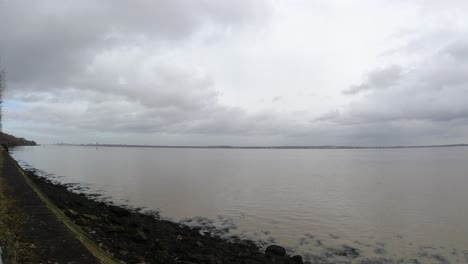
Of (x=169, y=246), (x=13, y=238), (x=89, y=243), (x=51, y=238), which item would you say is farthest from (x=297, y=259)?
(x=13, y=238)

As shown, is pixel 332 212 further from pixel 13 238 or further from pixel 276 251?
pixel 13 238

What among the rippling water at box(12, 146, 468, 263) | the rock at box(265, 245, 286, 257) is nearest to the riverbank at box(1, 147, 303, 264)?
the rock at box(265, 245, 286, 257)

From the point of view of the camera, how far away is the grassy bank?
23.1 feet

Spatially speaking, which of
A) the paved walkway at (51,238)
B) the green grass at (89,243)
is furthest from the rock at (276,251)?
the paved walkway at (51,238)

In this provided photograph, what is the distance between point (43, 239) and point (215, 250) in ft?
28.5

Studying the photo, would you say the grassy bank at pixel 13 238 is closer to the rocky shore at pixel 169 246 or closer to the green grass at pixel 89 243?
the green grass at pixel 89 243

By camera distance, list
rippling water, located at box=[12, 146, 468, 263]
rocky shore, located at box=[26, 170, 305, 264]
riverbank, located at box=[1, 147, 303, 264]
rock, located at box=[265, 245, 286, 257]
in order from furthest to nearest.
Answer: rippling water, located at box=[12, 146, 468, 263], rock, located at box=[265, 245, 286, 257], rocky shore, located at box=[26, 170, 305, 264], riverbank, located at box=[1, 147, 303, 264]

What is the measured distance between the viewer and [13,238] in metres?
8.23

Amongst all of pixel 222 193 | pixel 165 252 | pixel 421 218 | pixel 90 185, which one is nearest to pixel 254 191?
pixel 222 193

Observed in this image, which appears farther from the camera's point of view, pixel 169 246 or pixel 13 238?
pixel 169 246

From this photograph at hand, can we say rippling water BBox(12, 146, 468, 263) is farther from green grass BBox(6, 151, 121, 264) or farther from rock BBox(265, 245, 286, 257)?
green grass BBox(6, 151, 121, 264)

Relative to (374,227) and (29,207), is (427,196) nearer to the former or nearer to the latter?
(374,227)

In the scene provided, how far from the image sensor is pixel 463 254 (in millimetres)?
17234

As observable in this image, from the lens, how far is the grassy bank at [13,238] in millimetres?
7038
